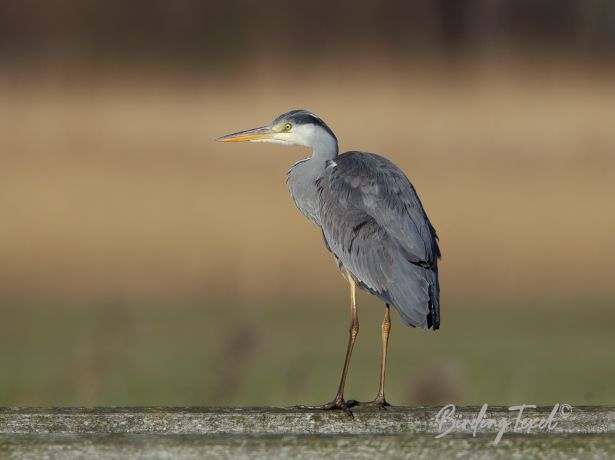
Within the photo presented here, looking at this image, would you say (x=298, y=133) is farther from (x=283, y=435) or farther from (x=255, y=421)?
(x=283, y=435)

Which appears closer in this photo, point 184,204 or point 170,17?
point 184,204

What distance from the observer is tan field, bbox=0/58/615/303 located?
13891mm

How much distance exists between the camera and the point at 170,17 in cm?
1914

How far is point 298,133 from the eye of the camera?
6.20 meters

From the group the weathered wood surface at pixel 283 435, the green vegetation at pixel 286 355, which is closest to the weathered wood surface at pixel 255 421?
the weathered wood surface at pixel 283 435

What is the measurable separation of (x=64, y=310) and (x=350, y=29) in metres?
7.38

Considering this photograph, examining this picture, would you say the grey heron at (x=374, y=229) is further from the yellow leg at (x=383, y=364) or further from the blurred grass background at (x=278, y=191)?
the blurred grass background at (x=278, y=191)

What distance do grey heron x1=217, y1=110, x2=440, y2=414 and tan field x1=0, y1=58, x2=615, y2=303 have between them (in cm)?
655

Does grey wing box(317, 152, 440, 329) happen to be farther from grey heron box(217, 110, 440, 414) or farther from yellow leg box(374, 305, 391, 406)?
yellow leg box(374, 305, 391, 406)

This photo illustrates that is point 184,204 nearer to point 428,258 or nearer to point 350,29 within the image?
point 350,29

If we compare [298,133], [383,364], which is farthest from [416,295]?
[298,133]

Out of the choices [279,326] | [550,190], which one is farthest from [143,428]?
[550,190]

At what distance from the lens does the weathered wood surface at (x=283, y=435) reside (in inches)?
154

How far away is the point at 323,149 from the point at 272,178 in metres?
9.48
